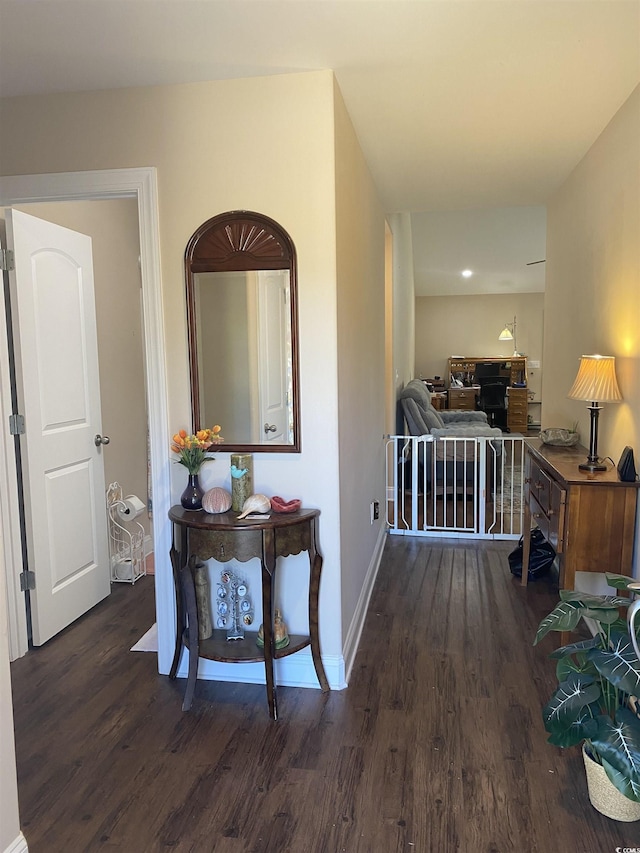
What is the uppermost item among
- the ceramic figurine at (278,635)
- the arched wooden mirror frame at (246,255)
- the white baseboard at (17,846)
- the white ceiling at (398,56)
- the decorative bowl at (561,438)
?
the white ceiling at (398,56)

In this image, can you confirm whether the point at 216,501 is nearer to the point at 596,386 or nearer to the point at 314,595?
the point at 314,595

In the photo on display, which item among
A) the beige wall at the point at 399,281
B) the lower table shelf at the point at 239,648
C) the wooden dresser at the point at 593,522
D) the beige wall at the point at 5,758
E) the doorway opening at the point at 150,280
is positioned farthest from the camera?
the beige wall at the point at 399,281

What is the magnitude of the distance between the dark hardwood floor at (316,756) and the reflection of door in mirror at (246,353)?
1.12 metres

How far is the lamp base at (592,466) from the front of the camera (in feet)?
8.90

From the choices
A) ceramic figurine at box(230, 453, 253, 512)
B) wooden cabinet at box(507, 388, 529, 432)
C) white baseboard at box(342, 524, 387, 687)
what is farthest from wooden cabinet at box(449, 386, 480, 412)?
ceramic figurine at box(230, 453, 253, 512)

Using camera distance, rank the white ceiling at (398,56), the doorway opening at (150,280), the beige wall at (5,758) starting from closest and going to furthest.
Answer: the beige wall at (5,758) → the white ceiling at (398,56) → the doorway opening at (150,280)

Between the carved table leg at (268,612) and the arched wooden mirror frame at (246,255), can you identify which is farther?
the arched wooden mirror frame at (246,255)

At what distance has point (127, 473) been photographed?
398cm

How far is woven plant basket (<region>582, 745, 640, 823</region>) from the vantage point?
67.9 inches

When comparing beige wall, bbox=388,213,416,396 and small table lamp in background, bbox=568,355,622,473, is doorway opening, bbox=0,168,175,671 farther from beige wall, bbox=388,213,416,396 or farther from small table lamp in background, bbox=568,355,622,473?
beige wall, bbox=388,213,416,396

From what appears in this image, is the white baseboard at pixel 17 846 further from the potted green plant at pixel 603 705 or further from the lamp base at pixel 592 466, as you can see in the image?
the lamp base at pixel 592 466

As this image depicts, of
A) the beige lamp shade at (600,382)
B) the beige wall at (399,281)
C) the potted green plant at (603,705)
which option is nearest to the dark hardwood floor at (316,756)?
the potted green plant at (603,705)

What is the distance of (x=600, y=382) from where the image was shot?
2703 mm

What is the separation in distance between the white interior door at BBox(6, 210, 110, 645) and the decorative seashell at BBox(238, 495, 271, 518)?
4.17ft
